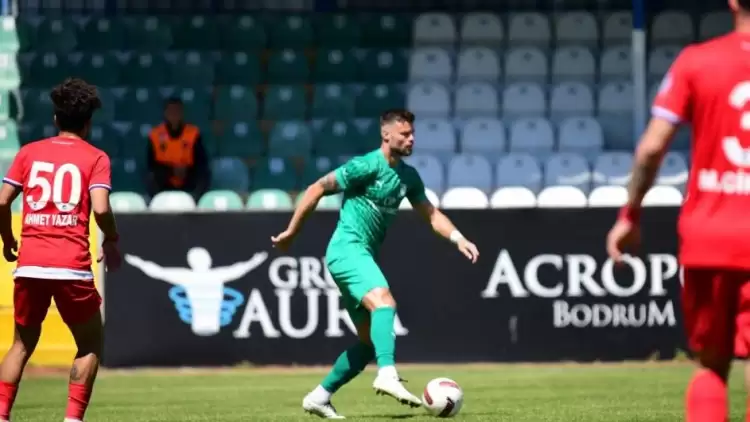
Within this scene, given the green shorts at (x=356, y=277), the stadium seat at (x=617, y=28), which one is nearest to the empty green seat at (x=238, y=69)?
the stadium seat at (x=617, y=28)

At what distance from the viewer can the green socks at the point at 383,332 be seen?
9.19m

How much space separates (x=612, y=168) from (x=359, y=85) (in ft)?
11.8

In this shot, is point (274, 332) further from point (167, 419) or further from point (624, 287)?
point (167, 419)

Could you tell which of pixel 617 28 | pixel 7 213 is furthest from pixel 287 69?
pixel 7 213

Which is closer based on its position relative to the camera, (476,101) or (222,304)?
(222,304)

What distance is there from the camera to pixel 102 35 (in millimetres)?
20109

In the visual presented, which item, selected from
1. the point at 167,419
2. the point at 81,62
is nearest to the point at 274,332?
the point at 167,419

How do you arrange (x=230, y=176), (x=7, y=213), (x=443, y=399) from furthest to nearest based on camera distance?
(x=230, y=176) → (x=443, y=399) → (x=7, y=213)

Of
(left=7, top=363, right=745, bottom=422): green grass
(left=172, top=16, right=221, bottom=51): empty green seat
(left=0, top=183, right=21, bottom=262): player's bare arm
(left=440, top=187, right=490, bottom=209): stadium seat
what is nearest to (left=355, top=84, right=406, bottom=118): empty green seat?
(left=172, top=16, right=221, bottom=51): empty green seat

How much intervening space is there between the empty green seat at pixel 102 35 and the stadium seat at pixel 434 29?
3906mm

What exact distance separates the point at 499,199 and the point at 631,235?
9938 mm

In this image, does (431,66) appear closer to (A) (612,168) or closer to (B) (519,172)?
(B) (519,172)

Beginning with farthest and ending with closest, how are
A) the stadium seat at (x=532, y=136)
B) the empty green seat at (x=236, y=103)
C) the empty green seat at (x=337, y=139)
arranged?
the empty green seat at (x=236, y=103)
the empty green seat at (x=337, y=139)
the stadium seat at (x=532, y=136)

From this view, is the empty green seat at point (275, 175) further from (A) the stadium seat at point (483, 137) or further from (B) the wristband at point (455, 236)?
(B) the wristband at point (455, 236)
